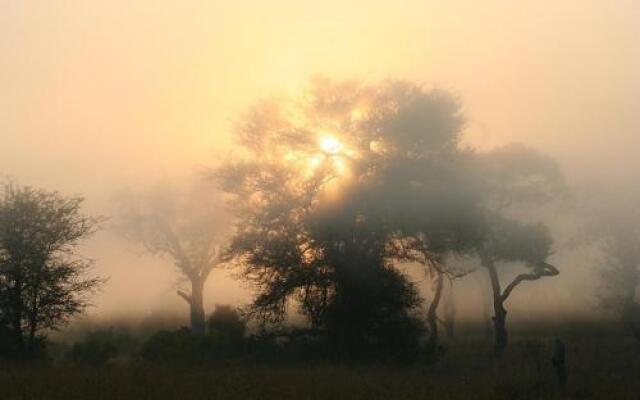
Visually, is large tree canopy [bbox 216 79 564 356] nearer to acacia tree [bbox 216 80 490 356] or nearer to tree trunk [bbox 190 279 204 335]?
acacia tree [bbox 216 80 490 356]

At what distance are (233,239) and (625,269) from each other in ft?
114

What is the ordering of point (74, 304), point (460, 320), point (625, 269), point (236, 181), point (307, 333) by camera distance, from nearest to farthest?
point (74, 304), point (307, 333), point (236, 181), point (625, 269), point (460, 320)

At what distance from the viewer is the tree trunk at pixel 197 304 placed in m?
49.9

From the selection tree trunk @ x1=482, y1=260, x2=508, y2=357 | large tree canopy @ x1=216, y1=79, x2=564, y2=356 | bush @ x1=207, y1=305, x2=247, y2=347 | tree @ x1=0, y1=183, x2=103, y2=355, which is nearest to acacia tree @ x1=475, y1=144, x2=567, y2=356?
tree trunk @ x1=482, y1=260, x2=508, y2=357

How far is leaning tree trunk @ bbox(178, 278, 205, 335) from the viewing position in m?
50.1

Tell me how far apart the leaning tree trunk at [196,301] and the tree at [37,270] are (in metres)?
22.7

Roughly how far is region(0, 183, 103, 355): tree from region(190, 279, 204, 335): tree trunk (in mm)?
22451

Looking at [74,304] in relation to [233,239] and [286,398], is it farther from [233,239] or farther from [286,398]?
[286,398]

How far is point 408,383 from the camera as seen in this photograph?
1750cm

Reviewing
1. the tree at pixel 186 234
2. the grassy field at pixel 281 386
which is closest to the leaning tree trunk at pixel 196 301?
the tree at pixel 186 234

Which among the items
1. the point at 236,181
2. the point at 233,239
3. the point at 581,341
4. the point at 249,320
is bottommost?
the point at 581,341

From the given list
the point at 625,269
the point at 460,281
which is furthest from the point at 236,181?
the point at 625,269

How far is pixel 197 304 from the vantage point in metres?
51.4

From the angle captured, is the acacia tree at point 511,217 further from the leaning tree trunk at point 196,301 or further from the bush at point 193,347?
the leaning tree trunk at point 196,301
